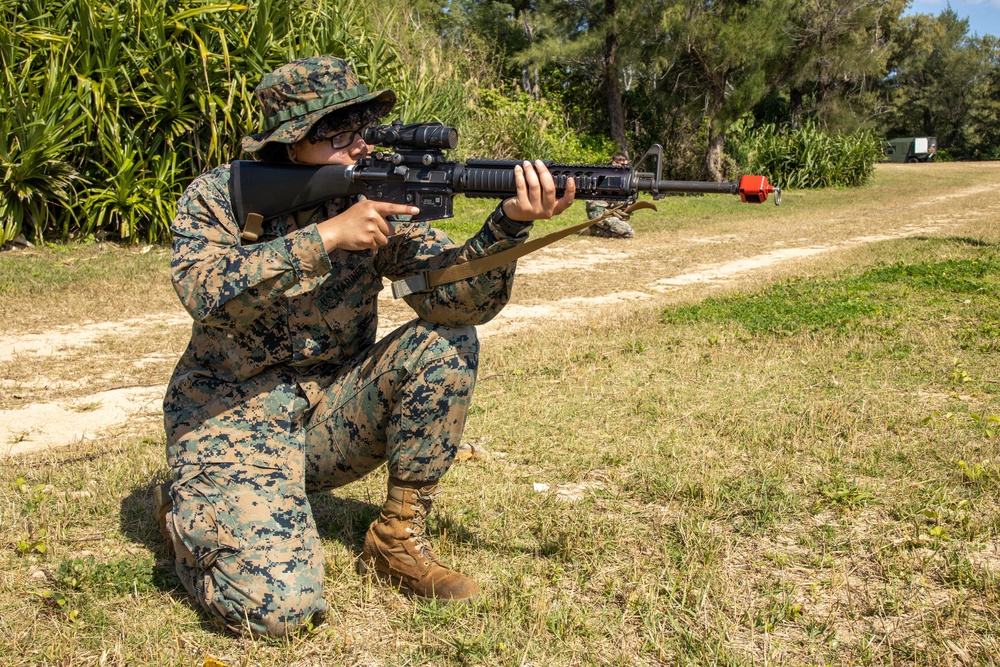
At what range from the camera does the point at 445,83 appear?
15.2 meters

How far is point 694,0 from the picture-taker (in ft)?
71.4

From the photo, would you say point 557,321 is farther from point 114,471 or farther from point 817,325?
point 114,471

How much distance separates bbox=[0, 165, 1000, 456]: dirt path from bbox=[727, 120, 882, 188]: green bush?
652cm

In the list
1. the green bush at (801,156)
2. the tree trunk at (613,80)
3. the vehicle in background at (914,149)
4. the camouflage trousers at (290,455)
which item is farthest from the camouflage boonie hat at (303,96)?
the vehicle in background at (914,149)

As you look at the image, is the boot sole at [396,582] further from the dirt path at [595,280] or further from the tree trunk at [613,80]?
the tree trunk at [613,80]

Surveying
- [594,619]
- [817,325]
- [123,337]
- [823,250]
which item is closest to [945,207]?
[823,250]

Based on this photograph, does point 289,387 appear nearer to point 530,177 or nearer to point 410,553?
point 410,553

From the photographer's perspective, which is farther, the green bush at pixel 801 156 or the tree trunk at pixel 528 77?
the tree trunk at pixel 528 77

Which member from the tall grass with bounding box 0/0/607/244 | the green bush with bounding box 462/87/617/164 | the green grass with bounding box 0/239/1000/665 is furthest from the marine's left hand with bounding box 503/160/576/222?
the green bush with bounding box 462/87/617/164

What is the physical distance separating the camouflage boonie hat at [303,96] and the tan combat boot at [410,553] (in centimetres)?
132

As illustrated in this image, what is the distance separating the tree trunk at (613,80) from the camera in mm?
22516

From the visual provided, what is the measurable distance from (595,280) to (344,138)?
690 centimetres

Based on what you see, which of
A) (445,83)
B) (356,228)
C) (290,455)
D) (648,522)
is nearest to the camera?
(356,228)

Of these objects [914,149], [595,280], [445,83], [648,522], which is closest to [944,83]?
[914,149]
